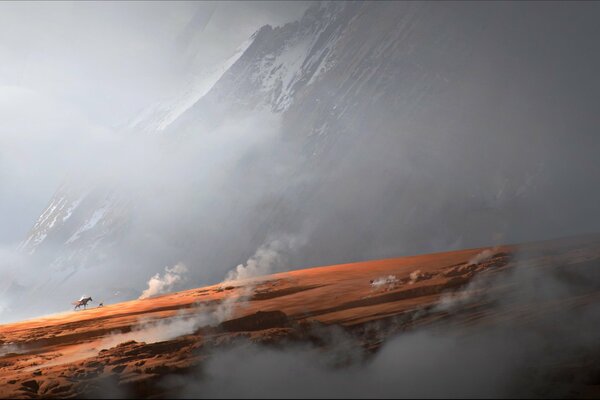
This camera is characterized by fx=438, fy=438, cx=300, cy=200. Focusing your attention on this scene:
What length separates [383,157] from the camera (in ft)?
114

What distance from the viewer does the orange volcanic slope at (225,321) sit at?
946 cm

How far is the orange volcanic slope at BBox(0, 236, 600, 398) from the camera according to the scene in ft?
31.0

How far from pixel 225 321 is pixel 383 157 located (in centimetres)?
2527

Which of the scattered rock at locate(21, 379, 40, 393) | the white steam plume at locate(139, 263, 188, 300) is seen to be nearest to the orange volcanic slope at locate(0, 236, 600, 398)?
the scattered rock at locate(21, 379, 40, 393)

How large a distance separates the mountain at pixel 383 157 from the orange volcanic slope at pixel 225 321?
1231 centimetres

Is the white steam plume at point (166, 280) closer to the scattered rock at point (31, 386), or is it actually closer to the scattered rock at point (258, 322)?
the scattered rock at point (258, 322)

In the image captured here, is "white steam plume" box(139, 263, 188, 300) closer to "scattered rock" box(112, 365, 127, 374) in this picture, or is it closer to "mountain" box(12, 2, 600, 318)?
"mountain" box(12, 2, 600, 318)

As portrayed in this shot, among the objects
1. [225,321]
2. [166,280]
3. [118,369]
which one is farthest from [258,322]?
[166,280]

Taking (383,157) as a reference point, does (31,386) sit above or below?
below

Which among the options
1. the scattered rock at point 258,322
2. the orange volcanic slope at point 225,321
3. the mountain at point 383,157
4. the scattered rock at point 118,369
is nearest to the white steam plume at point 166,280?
the mountain at point 383,157

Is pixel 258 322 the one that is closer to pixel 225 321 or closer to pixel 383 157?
pixel 225 321

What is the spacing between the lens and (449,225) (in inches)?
1211

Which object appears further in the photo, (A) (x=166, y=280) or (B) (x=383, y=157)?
(A) (x=166, y=280)

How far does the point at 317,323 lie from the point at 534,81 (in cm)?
2930
